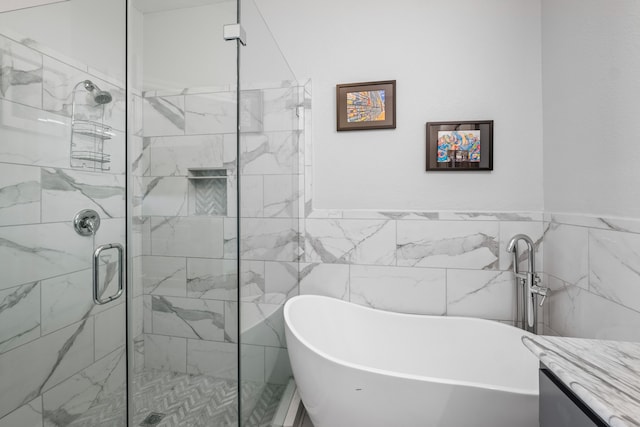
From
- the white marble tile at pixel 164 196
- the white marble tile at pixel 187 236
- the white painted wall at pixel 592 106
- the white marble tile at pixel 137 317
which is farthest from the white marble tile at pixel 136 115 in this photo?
the white painted wall at pixel 592 106

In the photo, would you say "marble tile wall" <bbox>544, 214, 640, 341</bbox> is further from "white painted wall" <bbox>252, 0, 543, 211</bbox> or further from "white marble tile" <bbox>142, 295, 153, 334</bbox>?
"white marble tile" <bbox>142, 295, 153, 334</bbox>

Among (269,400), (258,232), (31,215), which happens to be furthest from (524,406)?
Result: (31,215)

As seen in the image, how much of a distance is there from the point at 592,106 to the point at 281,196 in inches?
59.8

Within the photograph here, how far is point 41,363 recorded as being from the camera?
85 centimetres

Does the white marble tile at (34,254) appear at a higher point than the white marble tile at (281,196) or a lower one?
lower

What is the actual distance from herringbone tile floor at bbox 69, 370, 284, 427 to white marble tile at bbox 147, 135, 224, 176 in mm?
562

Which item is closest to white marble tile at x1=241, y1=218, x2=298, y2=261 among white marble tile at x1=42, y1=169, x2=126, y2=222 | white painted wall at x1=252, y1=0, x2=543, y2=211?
white painted wall at x1=252, y1=0, x2=543, y2=211

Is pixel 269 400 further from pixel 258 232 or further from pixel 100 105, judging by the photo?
pixel 100 105

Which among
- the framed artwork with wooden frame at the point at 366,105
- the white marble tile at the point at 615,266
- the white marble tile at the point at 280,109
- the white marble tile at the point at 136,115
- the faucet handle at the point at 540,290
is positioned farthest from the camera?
the framed artwork with wooden frame at the point at 366,105

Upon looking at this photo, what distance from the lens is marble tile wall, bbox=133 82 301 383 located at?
807 millimetres

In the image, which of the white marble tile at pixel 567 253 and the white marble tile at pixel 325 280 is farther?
the white marble tile at pixel 325 280

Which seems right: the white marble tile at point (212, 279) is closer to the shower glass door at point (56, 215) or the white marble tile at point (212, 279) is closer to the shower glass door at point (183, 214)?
the shower glass door at point (183, 214)

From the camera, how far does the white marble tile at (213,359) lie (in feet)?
3.03

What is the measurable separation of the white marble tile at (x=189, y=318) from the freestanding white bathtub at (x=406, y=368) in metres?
0.41
